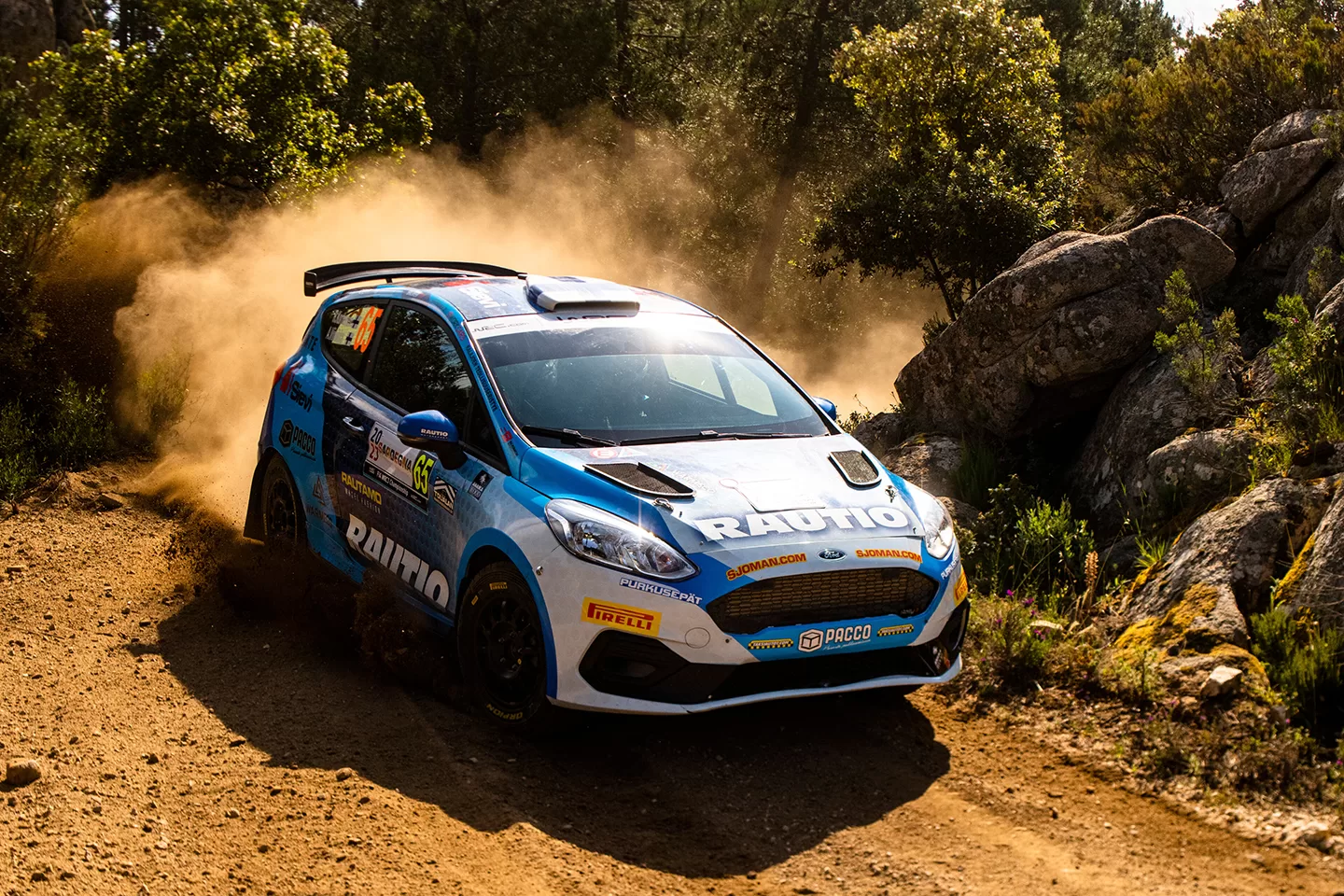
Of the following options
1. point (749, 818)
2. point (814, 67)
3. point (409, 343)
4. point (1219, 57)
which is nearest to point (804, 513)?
point (749, 818)

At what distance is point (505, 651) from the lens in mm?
5320

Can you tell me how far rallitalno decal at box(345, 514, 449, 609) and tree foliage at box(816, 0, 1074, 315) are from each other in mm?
9062

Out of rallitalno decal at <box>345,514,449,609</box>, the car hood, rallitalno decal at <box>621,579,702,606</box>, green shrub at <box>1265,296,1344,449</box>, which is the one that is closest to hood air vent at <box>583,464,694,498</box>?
the car hood

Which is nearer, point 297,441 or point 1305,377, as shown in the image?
point 1305,377

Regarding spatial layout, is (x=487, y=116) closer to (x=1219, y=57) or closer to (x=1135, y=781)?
(x=1219, y=57)

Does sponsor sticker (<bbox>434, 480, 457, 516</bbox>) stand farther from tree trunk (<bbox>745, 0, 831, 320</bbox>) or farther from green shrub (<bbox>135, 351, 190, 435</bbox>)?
tree trunk (<bbox>745, 0, 831, 320</bbox>)

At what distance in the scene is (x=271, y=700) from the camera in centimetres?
590

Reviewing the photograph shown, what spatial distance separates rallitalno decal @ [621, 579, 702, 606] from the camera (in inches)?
189

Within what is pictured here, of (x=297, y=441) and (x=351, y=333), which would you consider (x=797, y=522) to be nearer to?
(x=351, y=333)

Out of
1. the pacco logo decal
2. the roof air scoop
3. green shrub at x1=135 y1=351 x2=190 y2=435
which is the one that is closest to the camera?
the pacco logo decal

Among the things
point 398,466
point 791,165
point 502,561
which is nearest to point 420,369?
point 398,466

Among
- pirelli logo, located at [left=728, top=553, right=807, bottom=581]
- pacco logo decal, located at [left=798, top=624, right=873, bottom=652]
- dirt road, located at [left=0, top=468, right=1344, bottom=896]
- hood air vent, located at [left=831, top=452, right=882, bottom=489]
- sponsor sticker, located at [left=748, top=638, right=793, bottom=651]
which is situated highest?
hood air vent, located at [left=831, top=452, right=882, bottom=489]

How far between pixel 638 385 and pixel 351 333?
192 centimetres

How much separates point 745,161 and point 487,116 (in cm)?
586
